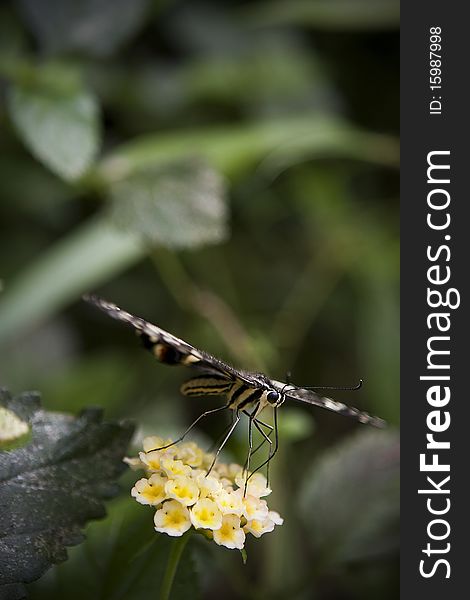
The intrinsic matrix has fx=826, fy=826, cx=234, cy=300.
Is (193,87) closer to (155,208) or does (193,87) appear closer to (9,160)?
(9,160)

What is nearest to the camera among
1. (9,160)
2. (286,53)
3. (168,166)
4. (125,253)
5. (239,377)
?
(239,377)

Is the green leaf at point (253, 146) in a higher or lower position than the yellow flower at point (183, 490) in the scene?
higher

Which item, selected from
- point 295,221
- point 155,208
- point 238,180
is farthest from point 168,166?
point 295,221

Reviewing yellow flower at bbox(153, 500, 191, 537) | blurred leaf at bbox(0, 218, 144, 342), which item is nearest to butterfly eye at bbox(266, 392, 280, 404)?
yellow flower at bbox(153, 500, 191, 537)

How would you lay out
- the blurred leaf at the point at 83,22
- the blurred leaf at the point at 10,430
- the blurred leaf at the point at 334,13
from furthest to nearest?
the blurred leaf at the point at 334,13 → the blurred leaf at the point at 83,22 → the blurred leaf at the point at 10,430

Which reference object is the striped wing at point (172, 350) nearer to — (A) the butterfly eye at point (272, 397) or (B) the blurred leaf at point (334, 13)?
(A) the butterfly eye at point (272, 397)

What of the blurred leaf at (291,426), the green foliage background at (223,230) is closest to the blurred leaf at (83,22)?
the green foliage background at (223,230)
